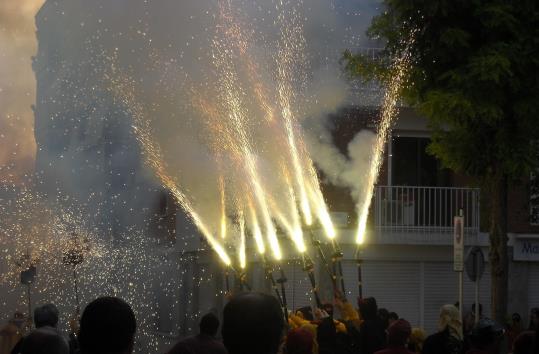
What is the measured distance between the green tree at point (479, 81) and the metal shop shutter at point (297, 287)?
21.6 feet

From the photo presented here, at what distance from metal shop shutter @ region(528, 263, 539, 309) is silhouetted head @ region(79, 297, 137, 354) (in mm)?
18107

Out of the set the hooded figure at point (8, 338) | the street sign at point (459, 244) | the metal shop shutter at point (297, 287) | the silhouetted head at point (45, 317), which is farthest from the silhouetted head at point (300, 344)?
the metal shop shutter at point (297, 287)

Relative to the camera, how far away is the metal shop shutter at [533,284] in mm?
21309

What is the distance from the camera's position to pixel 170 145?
20.5 metres

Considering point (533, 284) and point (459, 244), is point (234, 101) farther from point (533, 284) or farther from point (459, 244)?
point (533, 284)

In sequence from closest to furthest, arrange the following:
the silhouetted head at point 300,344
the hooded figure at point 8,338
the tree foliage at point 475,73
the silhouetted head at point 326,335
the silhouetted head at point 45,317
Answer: the silhouetted head at point 300,344
the silhouetted head at point 45,317
the silhouetted head at point 326,335
the tree foliage at point 475,73
the hooded figure at point 8,338

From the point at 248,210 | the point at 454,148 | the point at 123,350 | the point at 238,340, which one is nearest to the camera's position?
the point at 238,340

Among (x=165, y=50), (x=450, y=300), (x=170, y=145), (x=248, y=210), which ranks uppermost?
(x=165, y=50)

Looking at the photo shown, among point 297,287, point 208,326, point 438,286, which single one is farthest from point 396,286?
point 208,326

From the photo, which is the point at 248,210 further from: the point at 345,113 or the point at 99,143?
the point at 99,143

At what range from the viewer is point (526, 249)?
2112cm

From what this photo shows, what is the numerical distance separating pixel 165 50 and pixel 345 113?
3.74 metres

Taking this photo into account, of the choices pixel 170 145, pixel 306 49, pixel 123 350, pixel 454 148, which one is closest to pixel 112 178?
pixel 170 145

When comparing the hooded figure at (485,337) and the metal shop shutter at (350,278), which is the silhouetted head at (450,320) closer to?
the hooded figure at (485,337)
